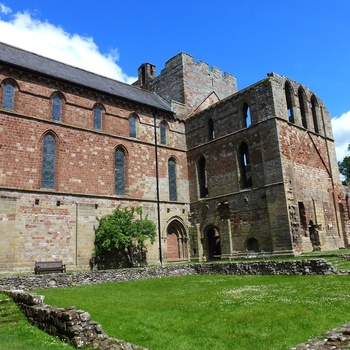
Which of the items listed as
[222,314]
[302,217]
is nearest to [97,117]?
[302,217]

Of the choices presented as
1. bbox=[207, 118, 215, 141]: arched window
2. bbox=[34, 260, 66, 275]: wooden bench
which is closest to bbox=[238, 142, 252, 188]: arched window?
bbox=[207, 118, 215, 141]: arched window

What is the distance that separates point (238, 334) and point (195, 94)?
1142 inches

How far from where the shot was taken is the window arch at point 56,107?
23.3 meters

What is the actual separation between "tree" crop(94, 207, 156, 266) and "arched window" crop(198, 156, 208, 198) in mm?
5797

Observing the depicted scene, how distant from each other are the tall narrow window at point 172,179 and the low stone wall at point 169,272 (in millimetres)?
7837

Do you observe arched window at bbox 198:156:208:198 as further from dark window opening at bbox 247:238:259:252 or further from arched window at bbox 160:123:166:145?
dark window opening at bbox 247:238:259:252

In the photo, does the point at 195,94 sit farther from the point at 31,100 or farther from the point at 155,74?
the point at 31,100

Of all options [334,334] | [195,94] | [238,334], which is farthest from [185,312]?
[195,94]

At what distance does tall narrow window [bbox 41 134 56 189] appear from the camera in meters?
21.9

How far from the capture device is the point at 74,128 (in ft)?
78.1

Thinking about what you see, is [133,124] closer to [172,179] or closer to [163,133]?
[163,133]

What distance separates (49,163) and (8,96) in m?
4.84

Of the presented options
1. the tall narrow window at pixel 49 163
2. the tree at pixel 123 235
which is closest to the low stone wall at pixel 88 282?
the tree at pixel 123 235

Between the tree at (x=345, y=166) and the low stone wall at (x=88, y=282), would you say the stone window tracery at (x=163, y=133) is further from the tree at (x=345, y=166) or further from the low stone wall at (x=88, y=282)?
the tree at (x=345, y=166)
